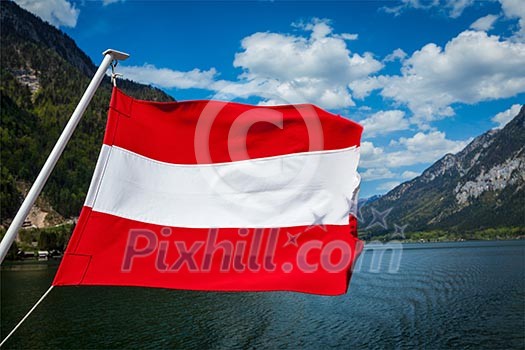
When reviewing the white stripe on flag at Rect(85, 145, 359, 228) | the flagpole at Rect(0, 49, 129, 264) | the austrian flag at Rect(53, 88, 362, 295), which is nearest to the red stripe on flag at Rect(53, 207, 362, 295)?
the austrian flag at Rect(53, 88, 362, 295)

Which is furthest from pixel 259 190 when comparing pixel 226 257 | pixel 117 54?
pixel 117 54

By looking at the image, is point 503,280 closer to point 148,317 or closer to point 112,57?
point 148,317

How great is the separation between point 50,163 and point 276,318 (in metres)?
34.7

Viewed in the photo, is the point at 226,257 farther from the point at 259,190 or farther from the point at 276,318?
the point at 276,318

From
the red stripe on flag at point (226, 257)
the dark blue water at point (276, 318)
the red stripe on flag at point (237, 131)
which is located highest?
the red stripe on flag at point (237, 131)

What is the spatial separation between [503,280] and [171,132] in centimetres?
6482

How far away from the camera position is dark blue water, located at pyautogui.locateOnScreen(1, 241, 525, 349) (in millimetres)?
29047

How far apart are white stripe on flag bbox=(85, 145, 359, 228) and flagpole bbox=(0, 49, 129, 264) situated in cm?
140

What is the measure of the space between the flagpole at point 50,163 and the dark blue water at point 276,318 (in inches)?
1008

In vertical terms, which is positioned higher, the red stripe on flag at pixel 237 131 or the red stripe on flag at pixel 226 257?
the red stripe on flag at pixel 237 131

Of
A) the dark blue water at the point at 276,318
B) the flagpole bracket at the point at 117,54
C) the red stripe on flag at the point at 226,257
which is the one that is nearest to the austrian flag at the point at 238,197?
the red stripe on flag at the point at 226,257

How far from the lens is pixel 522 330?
101 ft

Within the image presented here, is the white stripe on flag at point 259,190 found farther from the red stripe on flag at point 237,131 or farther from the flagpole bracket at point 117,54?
the flagpole bracket at point 117,54

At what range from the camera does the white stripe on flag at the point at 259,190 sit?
594cm
